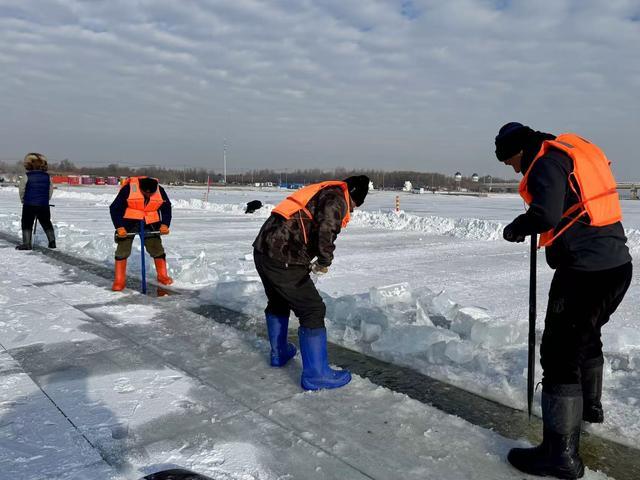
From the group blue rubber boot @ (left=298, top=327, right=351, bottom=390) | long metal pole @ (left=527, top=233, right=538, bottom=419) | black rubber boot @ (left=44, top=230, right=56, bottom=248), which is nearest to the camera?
long metal pole @ (left=527, top=233, right=538, bottom=419)

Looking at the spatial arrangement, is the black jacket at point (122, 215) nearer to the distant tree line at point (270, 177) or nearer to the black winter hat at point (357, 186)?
the black winter hat at point (357, 186)

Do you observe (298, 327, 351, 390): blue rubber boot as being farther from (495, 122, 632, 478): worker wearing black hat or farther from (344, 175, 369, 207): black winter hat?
(495, 122, 632, 478): worker wearing black hat

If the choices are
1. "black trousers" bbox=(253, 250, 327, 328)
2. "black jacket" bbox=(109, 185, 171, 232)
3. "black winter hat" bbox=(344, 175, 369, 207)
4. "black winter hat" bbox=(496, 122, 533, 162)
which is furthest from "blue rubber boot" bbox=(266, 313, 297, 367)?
"black jacket" bbox=(109, 185, 171, 232)

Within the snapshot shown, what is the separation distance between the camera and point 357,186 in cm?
348

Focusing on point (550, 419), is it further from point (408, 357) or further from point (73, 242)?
point (73, 242)

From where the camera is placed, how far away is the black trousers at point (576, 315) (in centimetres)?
247

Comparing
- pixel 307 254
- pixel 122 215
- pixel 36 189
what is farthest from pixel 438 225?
pixel 307 254

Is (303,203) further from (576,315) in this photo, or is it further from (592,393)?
(592,393)

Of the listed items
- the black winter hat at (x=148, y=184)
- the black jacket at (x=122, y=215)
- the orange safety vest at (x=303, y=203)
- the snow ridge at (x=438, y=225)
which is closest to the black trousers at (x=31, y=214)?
the black jacket at (x=122, y=215)

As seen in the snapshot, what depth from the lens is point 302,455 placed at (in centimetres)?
263

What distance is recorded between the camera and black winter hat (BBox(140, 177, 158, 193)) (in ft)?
20.8

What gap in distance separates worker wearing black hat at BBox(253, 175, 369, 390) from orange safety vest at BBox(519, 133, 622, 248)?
1.26m

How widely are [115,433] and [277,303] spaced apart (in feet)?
4.71

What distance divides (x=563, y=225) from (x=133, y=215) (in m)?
5.35
